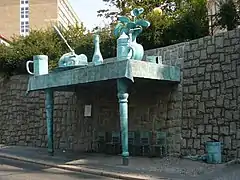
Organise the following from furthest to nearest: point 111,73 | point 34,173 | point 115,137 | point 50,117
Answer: point 115,137
point 50,117
point 111,73
point 34,173

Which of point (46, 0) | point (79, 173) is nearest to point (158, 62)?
point (79, 173)

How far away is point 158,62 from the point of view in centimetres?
1401

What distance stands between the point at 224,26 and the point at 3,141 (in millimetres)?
12390

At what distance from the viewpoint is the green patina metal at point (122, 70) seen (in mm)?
12227

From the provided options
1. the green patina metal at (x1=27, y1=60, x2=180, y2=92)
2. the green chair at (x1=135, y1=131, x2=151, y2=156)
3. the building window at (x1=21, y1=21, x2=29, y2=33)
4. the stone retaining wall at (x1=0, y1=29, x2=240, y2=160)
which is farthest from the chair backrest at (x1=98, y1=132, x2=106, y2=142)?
the building window at (x1=21, y1=21, x2=29, y2=33)

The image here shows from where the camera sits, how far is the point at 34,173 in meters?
11.9

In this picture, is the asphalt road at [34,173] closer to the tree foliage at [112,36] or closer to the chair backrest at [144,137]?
the chair backrest at [144,137]

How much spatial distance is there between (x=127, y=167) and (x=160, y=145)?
110 inches

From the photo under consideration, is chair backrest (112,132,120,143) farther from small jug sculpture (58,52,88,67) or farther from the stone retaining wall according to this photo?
small jug sculpture (58,52,88,67)

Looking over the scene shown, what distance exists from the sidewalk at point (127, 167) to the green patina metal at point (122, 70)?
83 centimetres

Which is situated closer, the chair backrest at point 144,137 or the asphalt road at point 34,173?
the asphalt road at point 34,173

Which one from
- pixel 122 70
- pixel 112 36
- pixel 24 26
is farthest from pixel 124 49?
pixel 24 26

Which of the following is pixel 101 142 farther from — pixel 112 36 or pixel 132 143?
pixel 112 36

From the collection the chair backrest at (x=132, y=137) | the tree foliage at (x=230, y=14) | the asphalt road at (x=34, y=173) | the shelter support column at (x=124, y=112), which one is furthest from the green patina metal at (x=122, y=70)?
the chair backrest at (x=132, y=137)
